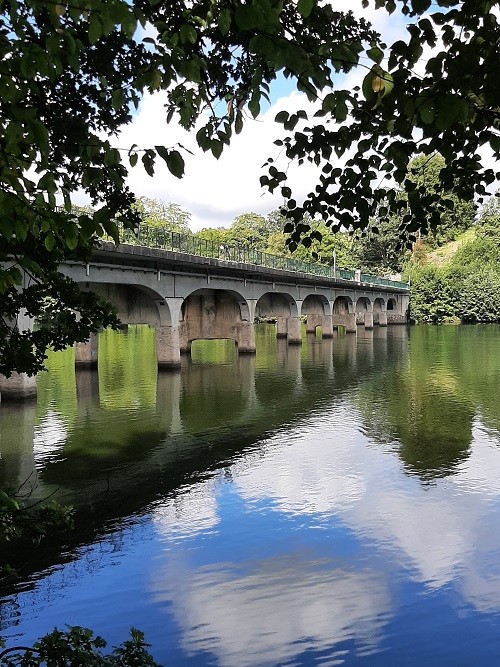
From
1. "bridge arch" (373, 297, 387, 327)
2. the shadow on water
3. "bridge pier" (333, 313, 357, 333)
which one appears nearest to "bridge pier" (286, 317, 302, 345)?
the shadow on water

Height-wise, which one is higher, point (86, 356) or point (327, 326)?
point (327, 326)

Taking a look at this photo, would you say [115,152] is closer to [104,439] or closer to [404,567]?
[404,567]

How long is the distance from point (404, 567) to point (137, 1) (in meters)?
7.42

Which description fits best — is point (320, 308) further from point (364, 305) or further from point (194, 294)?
point (194, 294)

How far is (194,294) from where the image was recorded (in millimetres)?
34594

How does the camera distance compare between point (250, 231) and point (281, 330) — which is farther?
point (250, 231)

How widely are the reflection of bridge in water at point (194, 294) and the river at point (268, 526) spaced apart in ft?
18.7

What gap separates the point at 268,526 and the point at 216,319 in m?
27.2

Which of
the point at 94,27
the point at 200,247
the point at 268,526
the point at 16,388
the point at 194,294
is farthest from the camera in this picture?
the point at 194,294

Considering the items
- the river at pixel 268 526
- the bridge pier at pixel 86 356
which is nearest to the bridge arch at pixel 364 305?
the bridge pier at pixel 86 356

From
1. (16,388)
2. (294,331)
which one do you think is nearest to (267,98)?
(16,388)

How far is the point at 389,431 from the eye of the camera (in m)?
15.7

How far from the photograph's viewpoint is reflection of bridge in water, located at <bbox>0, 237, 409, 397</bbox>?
22.7m

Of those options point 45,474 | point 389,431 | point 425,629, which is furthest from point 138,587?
point 389,431
